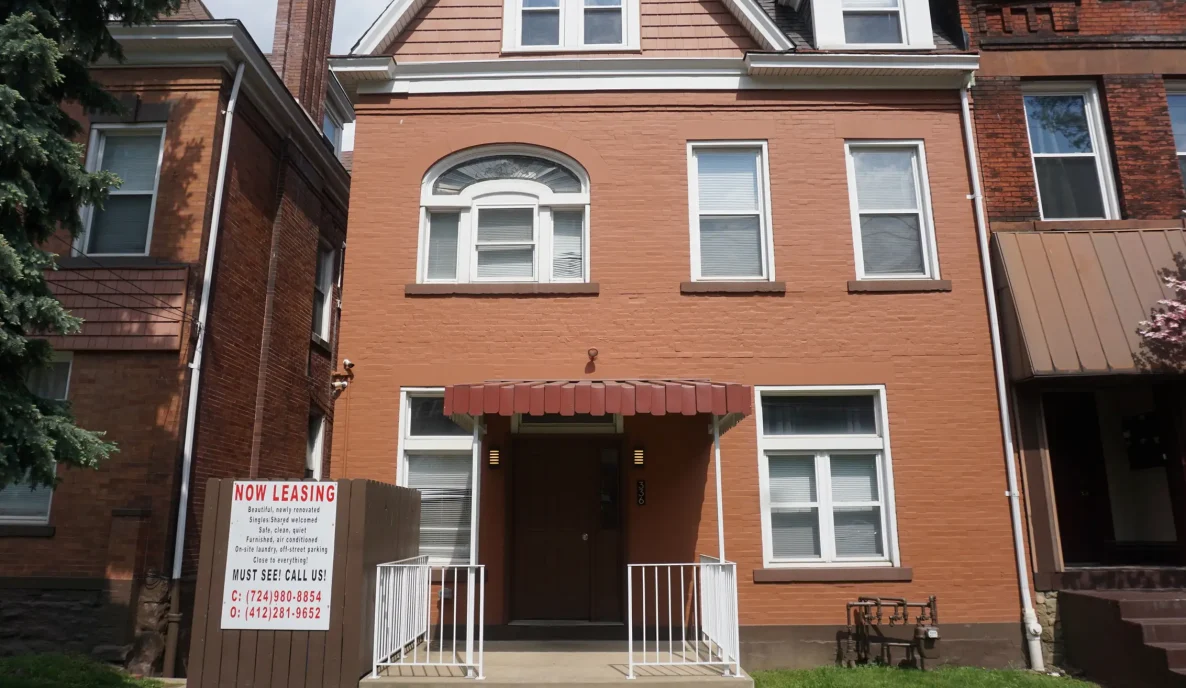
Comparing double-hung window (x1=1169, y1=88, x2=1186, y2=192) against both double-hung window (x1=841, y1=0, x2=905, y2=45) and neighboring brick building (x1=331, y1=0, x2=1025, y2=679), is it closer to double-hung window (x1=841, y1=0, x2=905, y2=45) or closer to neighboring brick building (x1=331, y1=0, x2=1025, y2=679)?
neighboring brick building (x1=331, y1=0, x2=1025, y2=679)

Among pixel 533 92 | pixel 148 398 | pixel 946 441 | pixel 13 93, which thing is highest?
pixel 533 92

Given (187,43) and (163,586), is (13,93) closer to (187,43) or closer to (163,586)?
(187,43)

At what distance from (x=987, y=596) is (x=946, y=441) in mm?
Answer: 1760

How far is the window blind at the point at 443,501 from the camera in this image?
30.6 ft

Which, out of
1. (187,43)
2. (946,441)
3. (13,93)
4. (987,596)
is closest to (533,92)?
(187,43)

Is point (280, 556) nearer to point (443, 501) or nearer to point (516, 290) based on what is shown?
point (443, 501)

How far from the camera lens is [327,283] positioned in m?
14.8

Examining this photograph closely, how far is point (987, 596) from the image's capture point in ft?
29.6

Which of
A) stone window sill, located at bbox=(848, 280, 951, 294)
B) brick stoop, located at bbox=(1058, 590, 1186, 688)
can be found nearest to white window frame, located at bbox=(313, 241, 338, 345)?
stone window sill, located at bbox=(848, 280, 951, 294)

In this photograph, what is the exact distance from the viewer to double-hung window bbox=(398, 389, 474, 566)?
9.33 m

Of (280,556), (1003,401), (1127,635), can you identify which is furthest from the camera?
(1003,401)

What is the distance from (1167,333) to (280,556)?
9196 mm

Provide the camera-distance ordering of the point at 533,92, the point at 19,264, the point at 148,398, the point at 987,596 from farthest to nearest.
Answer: the point at 533,92 → the point at 148,398 → the point at 987,596 → the point at 19,264

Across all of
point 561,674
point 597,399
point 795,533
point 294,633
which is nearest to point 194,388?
point 294,633
